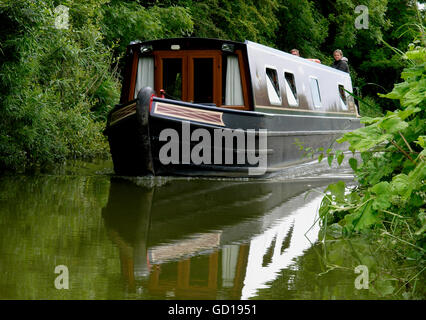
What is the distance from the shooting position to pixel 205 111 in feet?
30.6

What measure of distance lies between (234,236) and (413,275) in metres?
1.80

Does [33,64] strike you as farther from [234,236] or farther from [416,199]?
[416,199]

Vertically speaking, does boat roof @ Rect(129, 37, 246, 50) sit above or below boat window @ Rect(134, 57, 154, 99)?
above

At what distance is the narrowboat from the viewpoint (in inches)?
365

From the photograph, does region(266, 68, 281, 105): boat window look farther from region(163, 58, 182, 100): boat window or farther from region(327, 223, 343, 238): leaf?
region(327, 223, 343, 238): leaf

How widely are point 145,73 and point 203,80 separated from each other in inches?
36.2

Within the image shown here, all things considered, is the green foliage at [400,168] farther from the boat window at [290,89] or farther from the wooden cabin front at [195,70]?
the boat window at [290,89]

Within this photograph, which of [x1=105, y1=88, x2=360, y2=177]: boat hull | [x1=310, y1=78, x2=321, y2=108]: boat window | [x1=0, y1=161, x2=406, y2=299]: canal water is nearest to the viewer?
[x1=0, y1=161, x2=406, y2=299]: canal water

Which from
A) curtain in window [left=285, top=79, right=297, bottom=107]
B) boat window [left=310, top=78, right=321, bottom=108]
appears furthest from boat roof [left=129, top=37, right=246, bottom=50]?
boat window [left=310, top=78, right=321, bottom=108]

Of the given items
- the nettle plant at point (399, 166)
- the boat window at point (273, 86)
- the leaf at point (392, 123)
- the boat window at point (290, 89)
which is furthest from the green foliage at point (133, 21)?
the leaf at point (392, 123)

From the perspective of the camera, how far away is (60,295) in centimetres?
372

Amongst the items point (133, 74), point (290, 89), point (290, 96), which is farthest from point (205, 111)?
point (290, 89)

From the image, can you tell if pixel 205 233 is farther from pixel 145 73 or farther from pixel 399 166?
pixel 145 73

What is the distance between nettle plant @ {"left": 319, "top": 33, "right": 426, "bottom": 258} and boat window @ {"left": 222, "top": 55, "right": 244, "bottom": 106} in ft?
16.7
